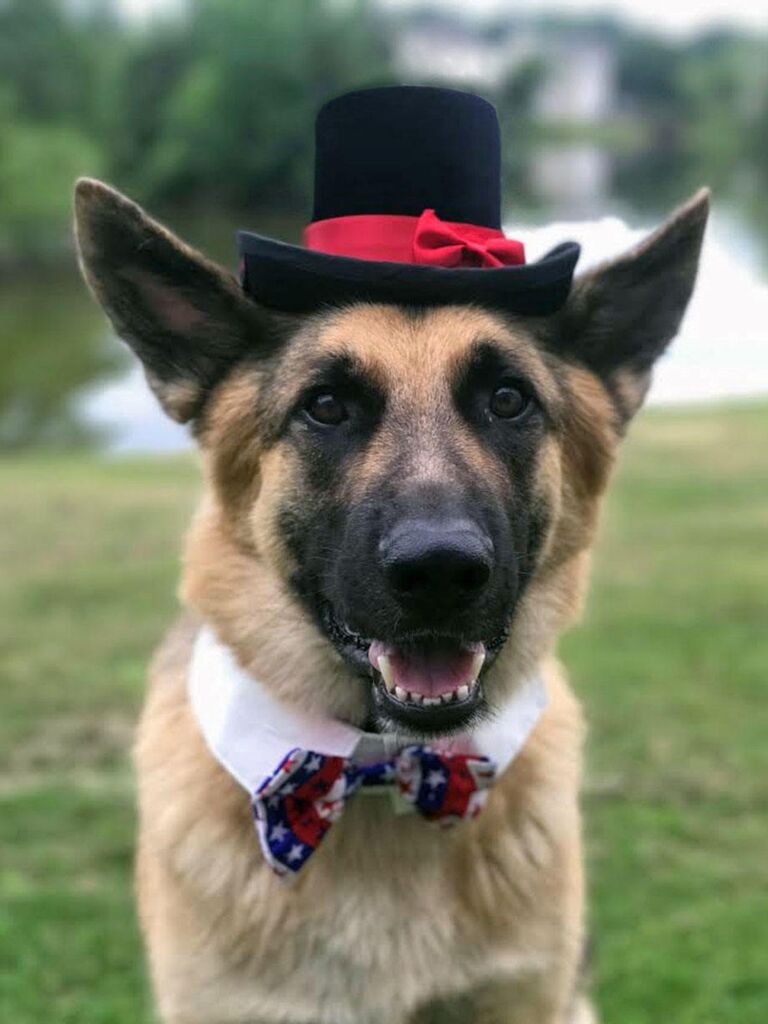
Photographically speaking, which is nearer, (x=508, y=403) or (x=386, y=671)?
(x=386, y=671)

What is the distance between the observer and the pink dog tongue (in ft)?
8.62

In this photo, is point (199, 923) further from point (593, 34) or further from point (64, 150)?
point (593, 34)

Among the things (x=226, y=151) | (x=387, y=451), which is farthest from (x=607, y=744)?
(x=226, y=151)

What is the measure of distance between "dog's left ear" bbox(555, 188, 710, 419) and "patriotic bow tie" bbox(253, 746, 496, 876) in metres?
Answer: 1.13

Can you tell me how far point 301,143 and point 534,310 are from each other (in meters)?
45.1

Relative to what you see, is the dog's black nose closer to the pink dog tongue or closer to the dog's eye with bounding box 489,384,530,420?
the pink dog tongue

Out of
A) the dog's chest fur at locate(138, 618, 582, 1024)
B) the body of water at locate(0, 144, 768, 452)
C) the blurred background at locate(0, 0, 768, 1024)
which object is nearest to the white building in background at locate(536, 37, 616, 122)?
the body of water at locate(0, 144, 768, 452)

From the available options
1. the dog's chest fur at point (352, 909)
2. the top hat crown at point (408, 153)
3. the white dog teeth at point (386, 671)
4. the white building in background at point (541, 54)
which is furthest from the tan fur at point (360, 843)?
the white building in background at point (541, 54)

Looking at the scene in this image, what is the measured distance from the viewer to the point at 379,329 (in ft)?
9.20

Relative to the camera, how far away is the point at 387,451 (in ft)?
8.70

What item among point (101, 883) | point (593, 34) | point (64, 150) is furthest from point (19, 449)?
point (593, 34)

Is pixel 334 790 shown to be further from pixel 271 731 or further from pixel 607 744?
pixel 607 744

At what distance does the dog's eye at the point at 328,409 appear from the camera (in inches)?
111

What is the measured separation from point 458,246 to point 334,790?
Result: 138cm
